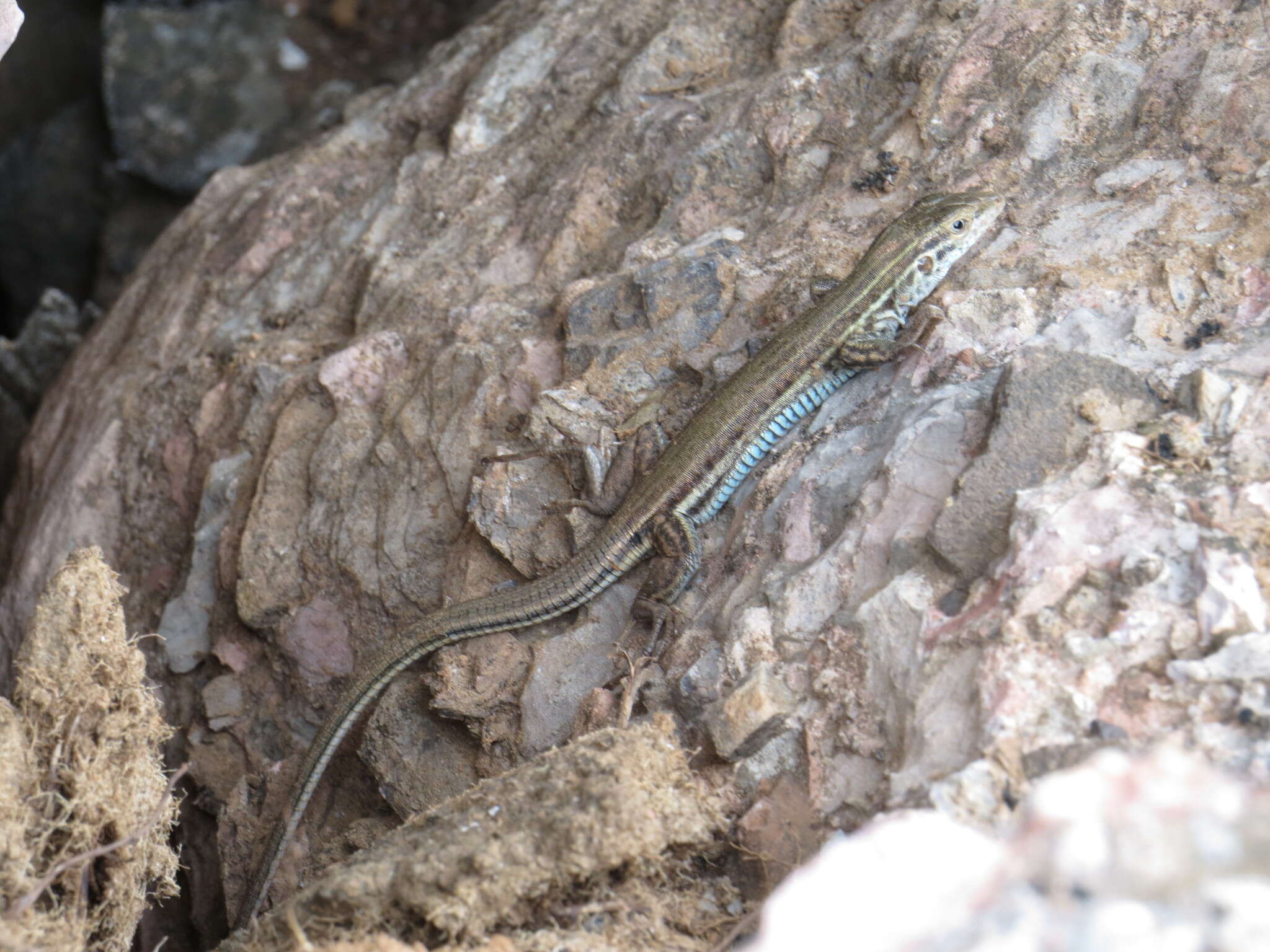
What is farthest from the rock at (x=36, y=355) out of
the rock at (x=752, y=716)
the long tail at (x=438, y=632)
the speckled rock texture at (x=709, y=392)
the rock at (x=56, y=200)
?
the rock at (x=752, y=716)

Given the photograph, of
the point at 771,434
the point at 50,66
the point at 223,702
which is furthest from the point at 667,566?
the point at 50,66

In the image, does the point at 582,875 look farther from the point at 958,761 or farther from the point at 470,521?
the point at 470,521

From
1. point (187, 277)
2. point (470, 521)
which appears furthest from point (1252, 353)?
point (187, 277)

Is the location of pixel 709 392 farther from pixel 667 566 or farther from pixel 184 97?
pixel 184 97

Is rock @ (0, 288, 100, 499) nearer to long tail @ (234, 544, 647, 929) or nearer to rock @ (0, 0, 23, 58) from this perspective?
rock @ (0, 0, 23, 58)

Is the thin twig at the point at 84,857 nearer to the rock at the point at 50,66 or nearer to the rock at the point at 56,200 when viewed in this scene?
the rock at the point at 56,200

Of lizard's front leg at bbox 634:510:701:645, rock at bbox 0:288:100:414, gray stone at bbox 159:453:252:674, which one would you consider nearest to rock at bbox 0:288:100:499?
rock at bbox 0:288:100:414
